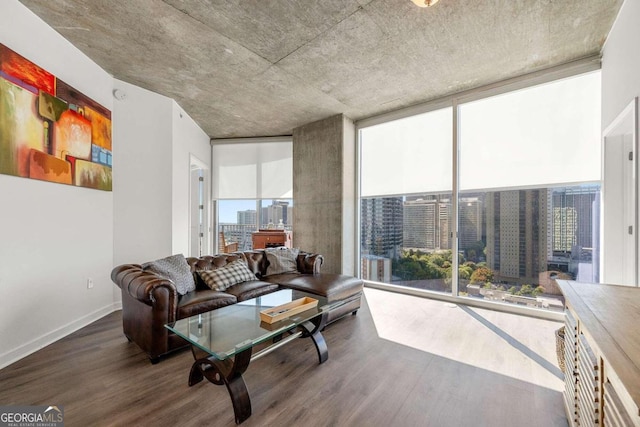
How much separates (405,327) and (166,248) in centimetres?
352

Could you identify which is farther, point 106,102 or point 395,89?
point 395,89

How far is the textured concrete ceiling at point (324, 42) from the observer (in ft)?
7.84

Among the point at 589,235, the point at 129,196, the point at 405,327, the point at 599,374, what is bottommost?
the point at 405,327

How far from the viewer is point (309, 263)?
3820 millimetres

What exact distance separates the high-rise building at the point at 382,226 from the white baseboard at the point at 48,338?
160 inches

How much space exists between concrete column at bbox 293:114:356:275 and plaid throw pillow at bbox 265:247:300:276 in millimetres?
1177

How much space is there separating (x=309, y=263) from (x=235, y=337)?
6.81ft

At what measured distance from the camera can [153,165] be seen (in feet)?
12.7

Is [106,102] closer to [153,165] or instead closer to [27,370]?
[153,165]

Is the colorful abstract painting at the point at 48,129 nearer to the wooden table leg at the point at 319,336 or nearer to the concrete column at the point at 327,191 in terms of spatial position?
the wooden table leg at the point at 319,336

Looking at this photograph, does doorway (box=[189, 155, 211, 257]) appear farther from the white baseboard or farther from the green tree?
the green tree

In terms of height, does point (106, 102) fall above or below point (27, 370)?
above

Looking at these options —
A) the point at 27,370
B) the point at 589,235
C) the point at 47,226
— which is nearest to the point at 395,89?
the point at 589,235

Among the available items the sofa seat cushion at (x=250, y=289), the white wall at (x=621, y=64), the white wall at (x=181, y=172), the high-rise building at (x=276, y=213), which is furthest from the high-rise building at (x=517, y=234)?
the white wall at (x=181, y=172)
